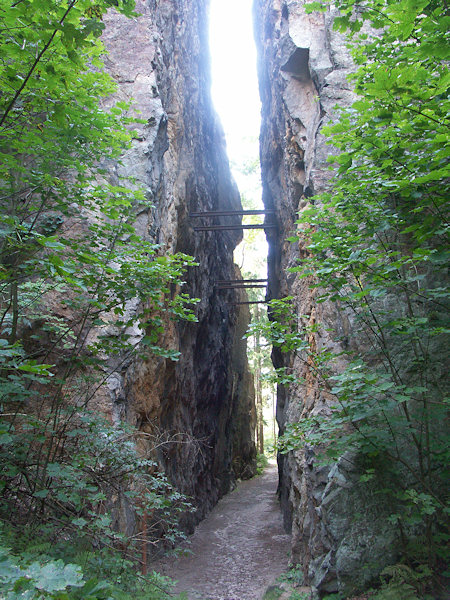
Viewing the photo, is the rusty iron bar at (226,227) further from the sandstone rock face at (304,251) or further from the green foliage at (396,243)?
the green foliage at (396,243)

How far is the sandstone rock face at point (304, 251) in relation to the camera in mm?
4486

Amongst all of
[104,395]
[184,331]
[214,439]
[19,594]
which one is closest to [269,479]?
[214,439]

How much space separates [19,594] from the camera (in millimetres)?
1709

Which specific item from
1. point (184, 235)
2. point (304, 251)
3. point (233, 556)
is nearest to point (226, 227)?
point (184, 235)

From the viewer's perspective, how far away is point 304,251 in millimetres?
8797

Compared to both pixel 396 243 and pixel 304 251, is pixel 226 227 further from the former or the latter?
pixel 396 243

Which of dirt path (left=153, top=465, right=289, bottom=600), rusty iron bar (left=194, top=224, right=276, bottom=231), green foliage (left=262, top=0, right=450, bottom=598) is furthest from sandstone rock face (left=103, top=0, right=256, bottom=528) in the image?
Result: green foliage (left=262, top=0, right=450, bottom=598)

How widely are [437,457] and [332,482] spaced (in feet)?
5.11

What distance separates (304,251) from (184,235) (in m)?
4.39

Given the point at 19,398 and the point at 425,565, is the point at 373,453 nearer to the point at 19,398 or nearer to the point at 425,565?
the point at 425,565

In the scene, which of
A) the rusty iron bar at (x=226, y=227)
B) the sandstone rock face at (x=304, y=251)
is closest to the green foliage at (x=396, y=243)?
the sandstone rock face at (x=304, y=251)

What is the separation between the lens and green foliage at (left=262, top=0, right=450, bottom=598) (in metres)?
2.96

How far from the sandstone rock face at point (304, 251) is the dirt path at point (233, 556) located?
1.08 meters

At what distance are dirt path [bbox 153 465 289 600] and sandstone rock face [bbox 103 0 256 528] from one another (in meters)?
0.87
